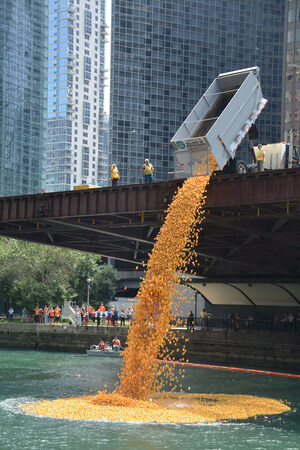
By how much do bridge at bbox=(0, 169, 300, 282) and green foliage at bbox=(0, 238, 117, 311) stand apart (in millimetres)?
20534

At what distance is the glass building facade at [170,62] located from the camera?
158250 mm

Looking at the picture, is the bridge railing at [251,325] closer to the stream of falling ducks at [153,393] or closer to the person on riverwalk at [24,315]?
the stream of falling ducks at [153,393]

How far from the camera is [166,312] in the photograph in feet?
99.3

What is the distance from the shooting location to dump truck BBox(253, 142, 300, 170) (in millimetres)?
41250

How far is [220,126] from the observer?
37.0 m

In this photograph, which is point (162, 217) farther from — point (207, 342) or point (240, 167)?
point (207, 342)

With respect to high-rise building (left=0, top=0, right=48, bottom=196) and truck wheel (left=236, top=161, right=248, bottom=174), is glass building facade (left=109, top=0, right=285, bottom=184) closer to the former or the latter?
high-rise building (left=0, top=0, right=48, bottom=196)

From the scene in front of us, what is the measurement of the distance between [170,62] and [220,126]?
128 metres

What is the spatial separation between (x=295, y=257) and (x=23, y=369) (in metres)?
22.4

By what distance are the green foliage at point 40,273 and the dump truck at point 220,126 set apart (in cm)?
4058

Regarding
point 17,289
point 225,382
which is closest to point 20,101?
point 17,289

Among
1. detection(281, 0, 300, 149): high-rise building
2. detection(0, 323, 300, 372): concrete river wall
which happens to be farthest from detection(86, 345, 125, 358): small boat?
detection(281, 0, 300, 149): high-rise building

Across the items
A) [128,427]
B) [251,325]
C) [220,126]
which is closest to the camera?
[128,427]

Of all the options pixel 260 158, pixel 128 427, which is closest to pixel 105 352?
pixel 260 158
